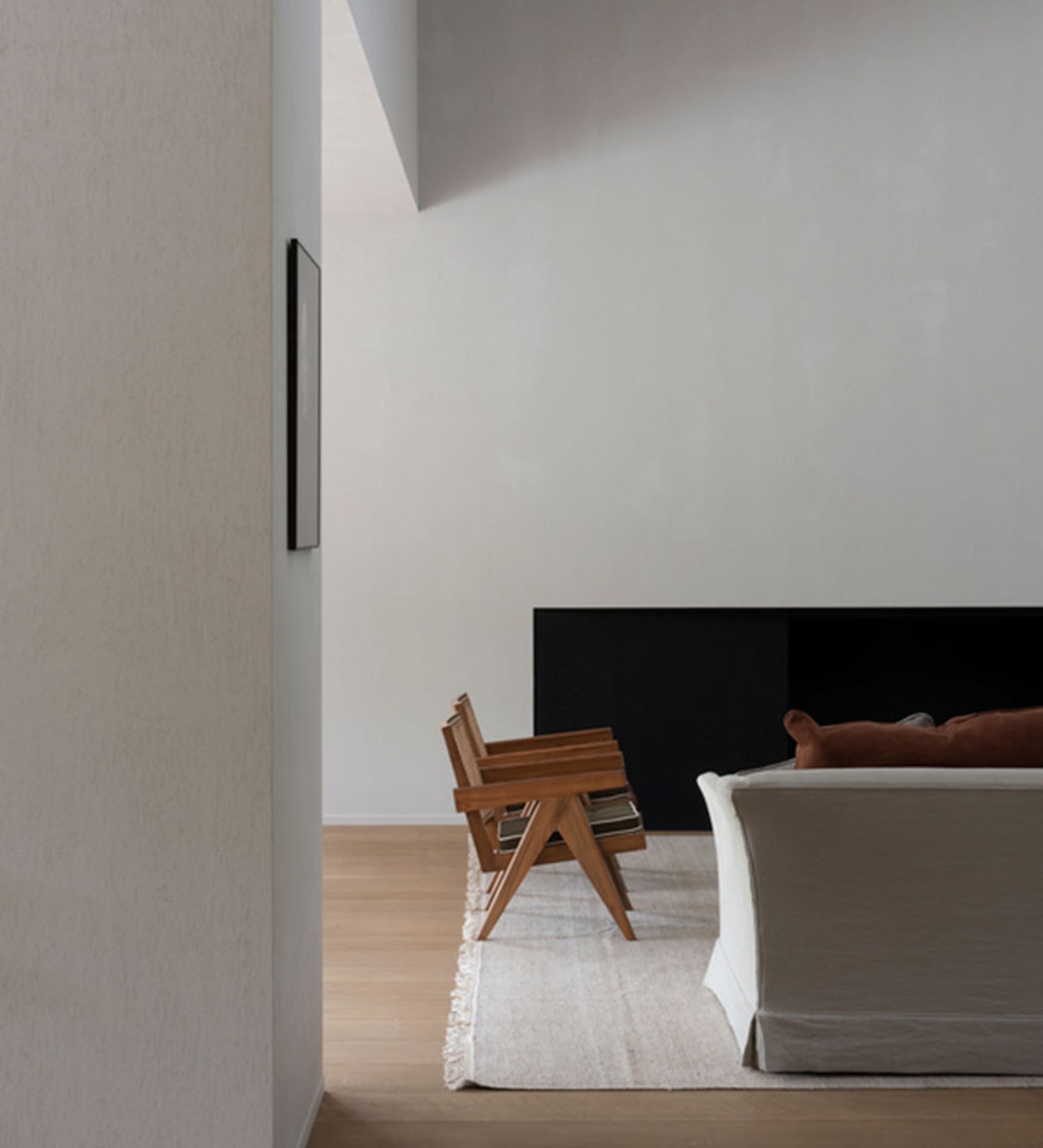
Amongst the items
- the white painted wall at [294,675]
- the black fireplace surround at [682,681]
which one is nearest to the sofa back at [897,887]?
the white painted wall at [294,675]

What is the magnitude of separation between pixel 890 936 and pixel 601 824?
1275mm

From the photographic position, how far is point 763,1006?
122 inches

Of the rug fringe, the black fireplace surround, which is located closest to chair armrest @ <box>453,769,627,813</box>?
the rug fringe

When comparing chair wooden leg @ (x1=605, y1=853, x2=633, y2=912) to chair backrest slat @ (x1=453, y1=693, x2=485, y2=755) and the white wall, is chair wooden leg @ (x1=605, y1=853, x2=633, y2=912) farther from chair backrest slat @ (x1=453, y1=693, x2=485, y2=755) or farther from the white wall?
the white wall

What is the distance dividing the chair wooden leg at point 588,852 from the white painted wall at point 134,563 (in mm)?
1728

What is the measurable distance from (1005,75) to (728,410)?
73.4 inches

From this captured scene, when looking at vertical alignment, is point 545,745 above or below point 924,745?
below

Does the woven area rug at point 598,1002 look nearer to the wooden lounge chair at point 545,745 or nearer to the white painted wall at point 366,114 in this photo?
the wooden lounge chair at point 545,745

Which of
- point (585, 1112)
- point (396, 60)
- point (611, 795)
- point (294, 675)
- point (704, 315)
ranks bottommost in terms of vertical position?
point (585, 1112)

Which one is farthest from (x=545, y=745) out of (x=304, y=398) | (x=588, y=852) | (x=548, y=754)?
(x=304, y=398)

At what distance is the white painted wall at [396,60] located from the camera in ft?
13.5

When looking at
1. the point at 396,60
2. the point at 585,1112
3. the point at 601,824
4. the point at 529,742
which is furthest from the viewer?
the point at 396,60

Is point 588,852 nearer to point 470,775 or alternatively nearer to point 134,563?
point 470,775

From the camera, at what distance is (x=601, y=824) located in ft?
13.8
